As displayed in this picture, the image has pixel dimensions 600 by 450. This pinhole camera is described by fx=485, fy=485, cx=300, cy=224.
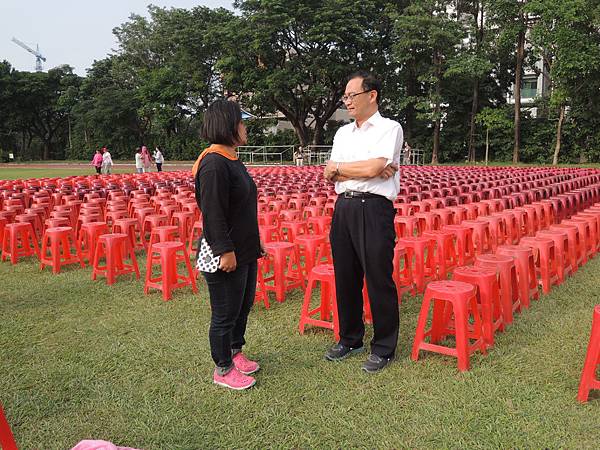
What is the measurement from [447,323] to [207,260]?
6.49 ft

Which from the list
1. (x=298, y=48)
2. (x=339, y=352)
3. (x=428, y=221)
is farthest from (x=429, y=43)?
(x=339, y=352)

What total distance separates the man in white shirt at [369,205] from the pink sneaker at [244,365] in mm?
582

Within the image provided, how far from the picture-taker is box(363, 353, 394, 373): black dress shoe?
3.29m

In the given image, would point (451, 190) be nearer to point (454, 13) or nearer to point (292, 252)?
point (292, 252)

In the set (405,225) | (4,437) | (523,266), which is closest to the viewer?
(4,437)

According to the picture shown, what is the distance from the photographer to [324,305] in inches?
164

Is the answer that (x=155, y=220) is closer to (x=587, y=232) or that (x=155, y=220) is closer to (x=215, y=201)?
(x=215, y=201)

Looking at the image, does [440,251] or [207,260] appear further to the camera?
[440,251]

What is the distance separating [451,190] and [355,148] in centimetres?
661

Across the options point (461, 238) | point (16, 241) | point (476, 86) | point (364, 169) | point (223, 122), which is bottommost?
point (16, 241)

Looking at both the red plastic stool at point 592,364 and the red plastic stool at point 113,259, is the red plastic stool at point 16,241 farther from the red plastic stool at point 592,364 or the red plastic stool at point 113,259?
the red plastic stool at point 592,364

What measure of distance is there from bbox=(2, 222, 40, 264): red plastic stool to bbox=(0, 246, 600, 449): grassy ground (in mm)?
2450

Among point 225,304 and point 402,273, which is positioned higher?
point 225,304

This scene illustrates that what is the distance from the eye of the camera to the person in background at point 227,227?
2812 millimetres
